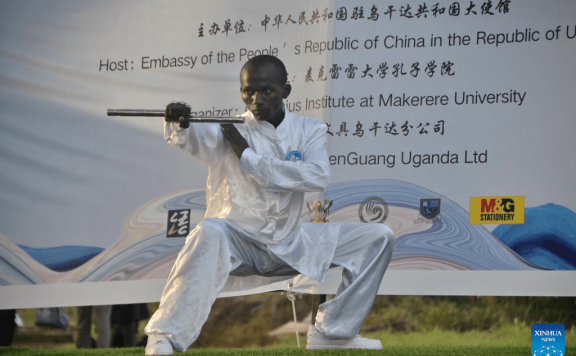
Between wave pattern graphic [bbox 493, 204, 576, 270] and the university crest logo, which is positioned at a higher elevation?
the university crest logo

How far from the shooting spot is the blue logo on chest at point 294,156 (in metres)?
4.25

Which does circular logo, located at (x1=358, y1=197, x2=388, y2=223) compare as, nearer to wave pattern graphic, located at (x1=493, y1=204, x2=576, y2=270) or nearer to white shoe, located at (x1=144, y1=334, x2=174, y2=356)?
wave pattern graphic, located at (x1=493, y1=204, x2=576, y2=270)

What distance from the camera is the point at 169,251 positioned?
5.95m

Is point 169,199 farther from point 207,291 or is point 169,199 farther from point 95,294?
point 207,291

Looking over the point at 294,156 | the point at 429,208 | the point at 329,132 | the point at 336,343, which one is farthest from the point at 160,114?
the point at 429,208

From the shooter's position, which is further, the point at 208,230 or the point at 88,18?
the point at 88,18

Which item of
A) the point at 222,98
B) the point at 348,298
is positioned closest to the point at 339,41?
the point at 222,98

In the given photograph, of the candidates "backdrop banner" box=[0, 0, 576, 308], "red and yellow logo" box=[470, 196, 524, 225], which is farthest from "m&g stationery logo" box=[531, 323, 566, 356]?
"red and yellow logo" box=[470, 196, 524, 225]

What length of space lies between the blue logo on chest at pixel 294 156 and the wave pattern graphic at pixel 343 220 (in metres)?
1.40

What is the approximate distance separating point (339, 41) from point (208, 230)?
2280 mm

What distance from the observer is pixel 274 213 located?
13.7 feet

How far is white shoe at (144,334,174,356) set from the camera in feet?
12.0

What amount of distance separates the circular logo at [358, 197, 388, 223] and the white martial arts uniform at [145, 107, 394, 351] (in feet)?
4.46

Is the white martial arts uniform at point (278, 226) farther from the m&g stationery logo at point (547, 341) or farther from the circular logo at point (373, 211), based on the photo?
the circular logo at point (373, 211)
